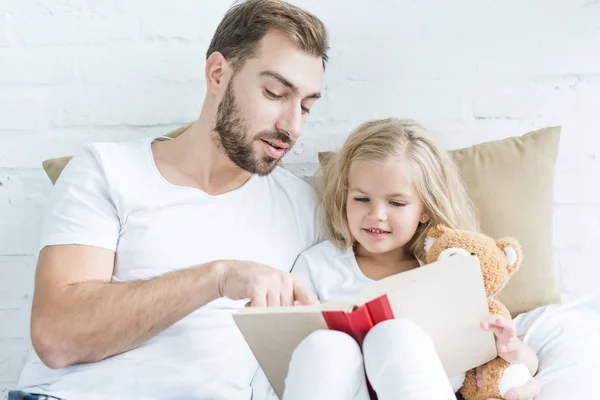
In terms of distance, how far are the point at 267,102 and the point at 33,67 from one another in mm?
726

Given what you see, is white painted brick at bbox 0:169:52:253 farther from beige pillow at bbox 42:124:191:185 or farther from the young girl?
the young girl

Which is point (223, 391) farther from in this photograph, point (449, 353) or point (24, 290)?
point (24, 290)

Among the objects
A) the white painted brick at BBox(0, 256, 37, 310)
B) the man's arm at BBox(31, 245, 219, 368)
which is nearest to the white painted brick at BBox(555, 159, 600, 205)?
the man's arm at BBox(31, 245, 219, 368)

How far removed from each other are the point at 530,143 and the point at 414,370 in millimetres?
807

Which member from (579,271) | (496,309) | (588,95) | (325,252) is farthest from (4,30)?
(579,271)

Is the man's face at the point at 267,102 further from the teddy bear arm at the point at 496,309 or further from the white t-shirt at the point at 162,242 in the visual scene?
the teddy bear arm at the point at 496,309

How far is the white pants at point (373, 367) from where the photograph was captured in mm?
986

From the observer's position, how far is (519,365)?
1265mm

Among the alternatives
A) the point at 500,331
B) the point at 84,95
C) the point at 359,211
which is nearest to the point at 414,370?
the point at 500,331

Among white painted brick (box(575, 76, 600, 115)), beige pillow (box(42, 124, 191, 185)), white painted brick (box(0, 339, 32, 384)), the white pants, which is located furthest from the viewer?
white painted brick (box(0, 339, 32, 384))

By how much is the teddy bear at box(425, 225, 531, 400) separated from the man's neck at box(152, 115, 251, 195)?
0.49 metres

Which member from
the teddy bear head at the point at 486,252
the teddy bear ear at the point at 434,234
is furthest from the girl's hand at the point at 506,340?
the teddy bear ear at the point at 434,234

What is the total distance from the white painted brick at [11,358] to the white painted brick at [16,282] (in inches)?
4.0

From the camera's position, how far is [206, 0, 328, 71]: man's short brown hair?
152 centimetres
